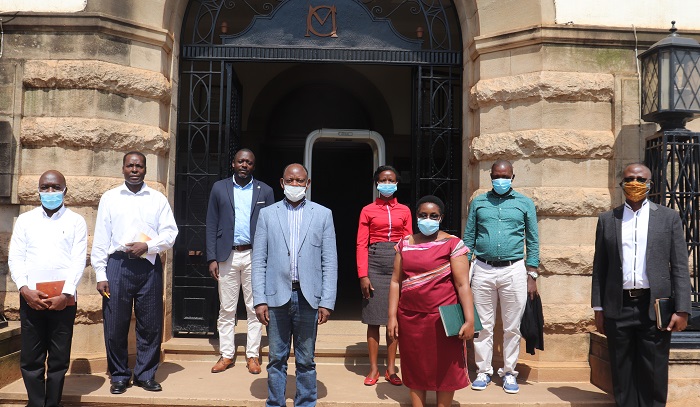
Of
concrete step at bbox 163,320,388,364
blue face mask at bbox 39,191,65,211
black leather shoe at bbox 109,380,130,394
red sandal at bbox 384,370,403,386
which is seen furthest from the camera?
concrete step at bbox 163,320,388,364

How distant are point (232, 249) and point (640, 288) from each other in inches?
144

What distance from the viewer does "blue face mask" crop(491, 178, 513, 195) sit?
20.2 ft

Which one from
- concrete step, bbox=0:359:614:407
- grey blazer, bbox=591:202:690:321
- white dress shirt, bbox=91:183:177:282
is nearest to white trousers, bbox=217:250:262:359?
concrete step, bbox=0:359:614:407

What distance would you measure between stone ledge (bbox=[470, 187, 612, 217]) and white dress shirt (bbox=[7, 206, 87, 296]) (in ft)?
14.0

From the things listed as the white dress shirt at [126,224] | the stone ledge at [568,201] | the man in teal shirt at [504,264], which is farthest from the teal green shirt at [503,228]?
the white dress shirt at [126,224]

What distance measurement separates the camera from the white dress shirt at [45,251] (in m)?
5.36

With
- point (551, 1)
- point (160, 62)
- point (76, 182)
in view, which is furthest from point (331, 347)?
point (551, 1)

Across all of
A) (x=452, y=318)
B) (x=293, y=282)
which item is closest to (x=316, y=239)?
(x=293, y=282)

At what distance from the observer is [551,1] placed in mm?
7090

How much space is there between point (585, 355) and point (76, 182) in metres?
5.29

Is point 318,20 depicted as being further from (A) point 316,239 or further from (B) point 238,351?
(B) point 238,351

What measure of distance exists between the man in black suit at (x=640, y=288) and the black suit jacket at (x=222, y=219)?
3.26 meters

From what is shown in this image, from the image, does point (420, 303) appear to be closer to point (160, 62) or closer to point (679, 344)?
point (679, 344)

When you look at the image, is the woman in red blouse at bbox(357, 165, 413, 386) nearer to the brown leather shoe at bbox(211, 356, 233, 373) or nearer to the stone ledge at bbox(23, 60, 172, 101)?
the brown leather shoe at bbox(211, 356, 233, 373)
